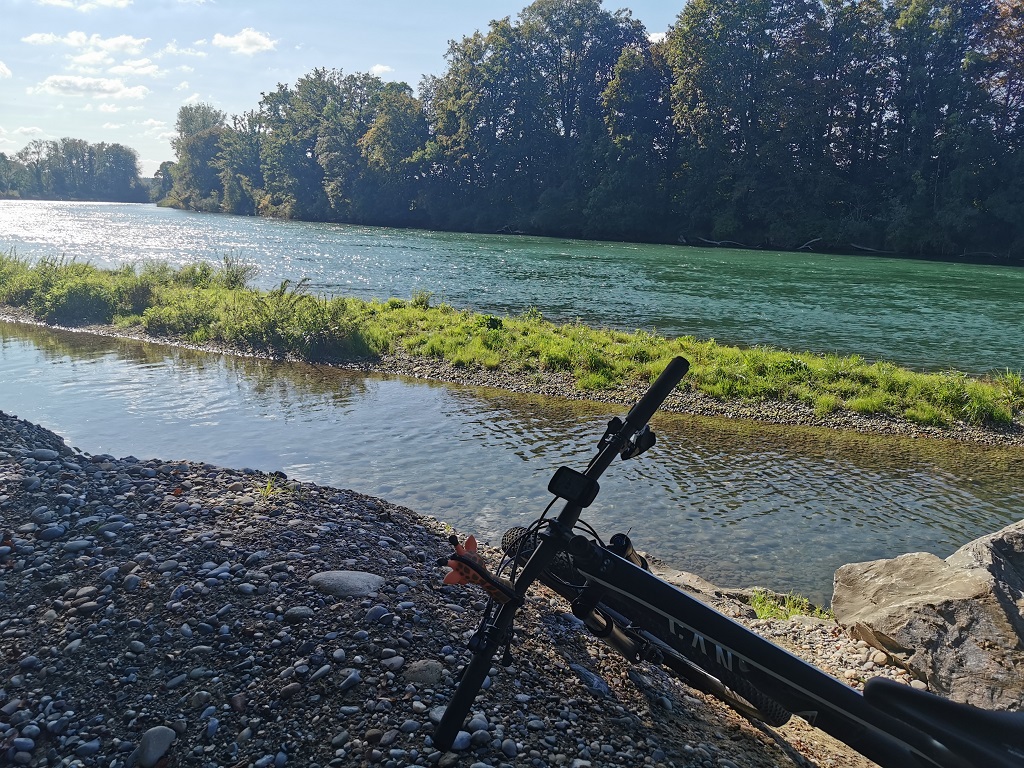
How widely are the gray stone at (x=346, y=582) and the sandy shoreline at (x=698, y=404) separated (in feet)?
38.2

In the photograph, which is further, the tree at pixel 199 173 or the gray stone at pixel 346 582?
the tree at pixel 199 173

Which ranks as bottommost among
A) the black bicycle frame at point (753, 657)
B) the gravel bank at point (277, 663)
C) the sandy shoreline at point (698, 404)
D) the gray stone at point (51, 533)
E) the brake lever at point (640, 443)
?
the sandy shoreline at point (698, 404)

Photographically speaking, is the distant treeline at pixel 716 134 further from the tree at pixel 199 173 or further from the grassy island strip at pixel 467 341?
→ the grassy island strip at pixel 467 341

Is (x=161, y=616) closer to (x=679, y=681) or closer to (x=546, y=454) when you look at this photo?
(x=679, y=681)

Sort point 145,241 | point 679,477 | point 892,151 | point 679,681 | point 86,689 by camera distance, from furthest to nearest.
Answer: point 892,151 → point 145,241 → point 679,477 → point 679,681 → point 86,689

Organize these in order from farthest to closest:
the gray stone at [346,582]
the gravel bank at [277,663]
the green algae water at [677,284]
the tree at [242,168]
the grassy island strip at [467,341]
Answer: the tree at [242,168], the green algae water at [677,284], the grassy island strip at [467,341], the gray stone at [346,582], the gravel bank at [277,663]

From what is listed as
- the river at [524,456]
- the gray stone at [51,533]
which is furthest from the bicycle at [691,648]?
the river at [524,456]

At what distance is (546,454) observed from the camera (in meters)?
12.8

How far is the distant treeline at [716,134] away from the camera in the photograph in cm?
6469

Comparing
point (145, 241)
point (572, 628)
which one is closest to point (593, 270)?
point (145, 241)

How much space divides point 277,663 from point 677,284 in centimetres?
3636

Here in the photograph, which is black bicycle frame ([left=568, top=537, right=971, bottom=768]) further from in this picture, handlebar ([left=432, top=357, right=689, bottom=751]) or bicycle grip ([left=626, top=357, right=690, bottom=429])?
bicycle grip ([left=626, top=357, right=690, bottom=429])

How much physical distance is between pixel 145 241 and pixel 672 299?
148 ft

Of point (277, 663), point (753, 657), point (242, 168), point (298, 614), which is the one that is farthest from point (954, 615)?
point (242, 168)
